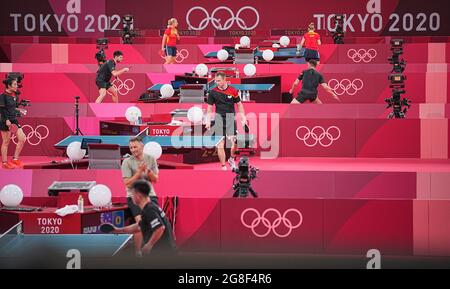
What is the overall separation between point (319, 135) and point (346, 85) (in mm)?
3341

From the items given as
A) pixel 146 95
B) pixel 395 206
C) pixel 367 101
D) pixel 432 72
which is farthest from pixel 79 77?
pixel 395 206

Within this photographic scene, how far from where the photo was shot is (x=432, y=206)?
938 centimetres

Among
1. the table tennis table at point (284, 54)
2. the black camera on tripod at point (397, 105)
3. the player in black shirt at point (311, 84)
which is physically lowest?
the black camera on tripod at point (397, 105)

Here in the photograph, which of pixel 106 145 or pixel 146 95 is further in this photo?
pixel 146 95

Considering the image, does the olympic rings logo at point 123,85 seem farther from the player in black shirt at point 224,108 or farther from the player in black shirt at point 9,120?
the player in black shirt at point 224,108

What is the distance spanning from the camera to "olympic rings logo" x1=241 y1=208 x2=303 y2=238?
31.2 ft

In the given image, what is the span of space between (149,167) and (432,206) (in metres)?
2.93

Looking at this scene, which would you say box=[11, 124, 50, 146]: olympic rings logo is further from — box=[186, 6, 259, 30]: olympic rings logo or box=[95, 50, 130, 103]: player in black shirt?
box=[186, 6, 259, 30]: olympic rings logo

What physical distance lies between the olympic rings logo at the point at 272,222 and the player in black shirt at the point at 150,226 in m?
1.43

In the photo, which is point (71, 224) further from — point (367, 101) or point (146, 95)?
point (367, 101)

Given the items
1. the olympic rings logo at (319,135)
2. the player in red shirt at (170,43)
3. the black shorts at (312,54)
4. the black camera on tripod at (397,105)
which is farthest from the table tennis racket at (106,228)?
the player in red shirt at (170,43)

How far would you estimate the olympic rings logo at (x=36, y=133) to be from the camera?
14.2m

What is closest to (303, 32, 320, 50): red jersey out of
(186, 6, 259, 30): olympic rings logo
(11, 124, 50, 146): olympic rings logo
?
(186, 6, 259, 30): olympic rings logo
